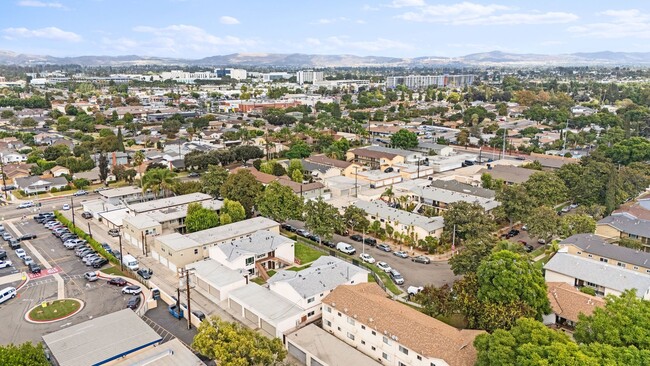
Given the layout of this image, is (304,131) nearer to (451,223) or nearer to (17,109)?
(451,223)

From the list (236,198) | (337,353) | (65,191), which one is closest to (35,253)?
(236,198)

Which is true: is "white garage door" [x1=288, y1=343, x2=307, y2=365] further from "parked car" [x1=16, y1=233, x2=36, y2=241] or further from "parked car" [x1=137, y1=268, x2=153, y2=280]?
"parked car" [x1=16, y1=233, x2=36, y2=241]

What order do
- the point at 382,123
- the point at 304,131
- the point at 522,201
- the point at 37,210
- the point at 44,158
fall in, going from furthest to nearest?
the point at 382,123
the point at 304,131
the point at 44,158
the point at 37,210
the point at 522,201

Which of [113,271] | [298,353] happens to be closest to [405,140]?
[113,271]

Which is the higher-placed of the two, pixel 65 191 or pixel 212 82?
pixel 212 82

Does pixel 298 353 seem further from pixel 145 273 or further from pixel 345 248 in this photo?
pixel 145 273

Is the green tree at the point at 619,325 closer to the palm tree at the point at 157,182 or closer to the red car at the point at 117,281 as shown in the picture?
the red car at the point at 117,281
